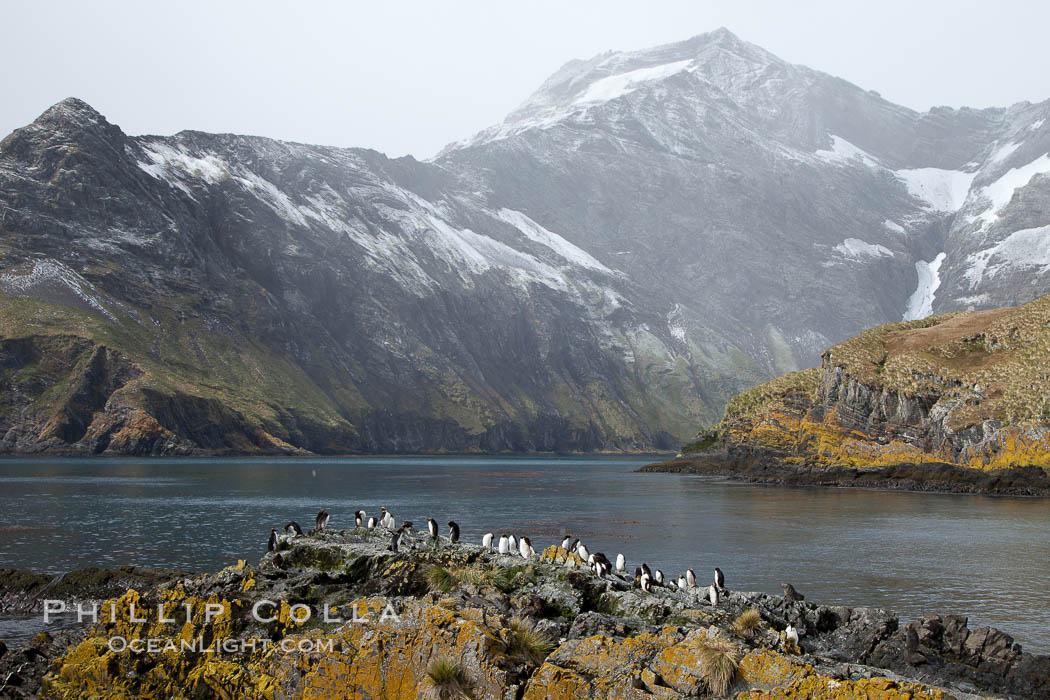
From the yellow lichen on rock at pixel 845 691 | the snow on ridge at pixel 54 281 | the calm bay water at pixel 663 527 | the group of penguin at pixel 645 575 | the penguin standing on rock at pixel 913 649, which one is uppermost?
the snow on ridge at pixel 54 281

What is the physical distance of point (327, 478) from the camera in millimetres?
119438

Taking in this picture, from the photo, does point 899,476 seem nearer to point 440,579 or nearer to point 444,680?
point 440,579

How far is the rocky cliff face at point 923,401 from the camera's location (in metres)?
98.3

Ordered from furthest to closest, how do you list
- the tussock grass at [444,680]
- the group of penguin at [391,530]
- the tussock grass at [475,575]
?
the group of penguin at [391,530] < the tussock grass at [475,575] < the tussock grass at [444,680]

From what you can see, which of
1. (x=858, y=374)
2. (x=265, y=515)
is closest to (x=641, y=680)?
(x=265, y=515)

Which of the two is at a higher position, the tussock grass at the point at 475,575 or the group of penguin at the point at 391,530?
the tussock grass at the point at 475,575

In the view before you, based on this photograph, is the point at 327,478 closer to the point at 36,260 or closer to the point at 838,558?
the point at 838,558

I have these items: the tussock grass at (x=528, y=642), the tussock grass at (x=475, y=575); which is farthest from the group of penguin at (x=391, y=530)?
the tussock grass at (x=528, y=642)

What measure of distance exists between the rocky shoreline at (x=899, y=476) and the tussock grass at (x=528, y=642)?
96090 millimetres

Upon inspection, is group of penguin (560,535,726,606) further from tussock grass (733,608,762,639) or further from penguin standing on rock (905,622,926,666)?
penguin standing on rock (905,622,926,666)

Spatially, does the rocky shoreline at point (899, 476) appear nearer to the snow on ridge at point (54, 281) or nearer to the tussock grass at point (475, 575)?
the tussock grass at point (475, 575)

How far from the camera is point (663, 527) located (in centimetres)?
6231

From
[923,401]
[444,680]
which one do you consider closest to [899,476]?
[923,401]

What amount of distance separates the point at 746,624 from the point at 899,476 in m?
101
